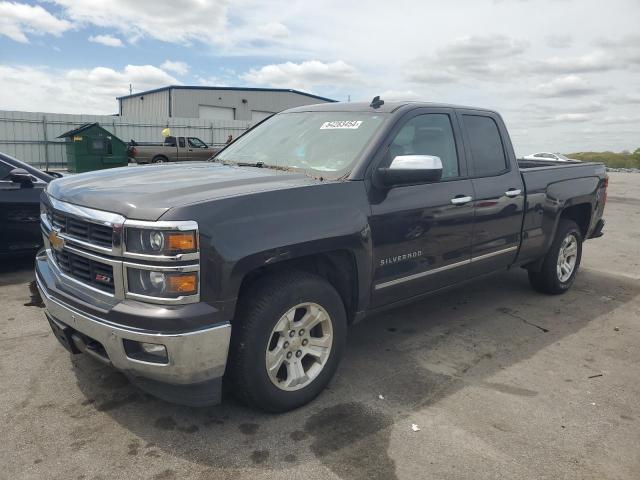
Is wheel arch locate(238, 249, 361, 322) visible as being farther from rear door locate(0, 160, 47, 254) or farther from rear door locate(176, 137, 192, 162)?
rear door locate(176, 137, 192, 162)

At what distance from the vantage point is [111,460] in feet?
8.81

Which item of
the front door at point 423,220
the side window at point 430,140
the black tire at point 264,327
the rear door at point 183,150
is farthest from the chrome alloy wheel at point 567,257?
the rear door at point 183,150

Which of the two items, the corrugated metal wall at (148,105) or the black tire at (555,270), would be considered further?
the corrugated metal wall at (148,105)

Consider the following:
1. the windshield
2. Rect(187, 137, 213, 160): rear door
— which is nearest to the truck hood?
the windshield

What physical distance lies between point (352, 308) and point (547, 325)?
7.64ft

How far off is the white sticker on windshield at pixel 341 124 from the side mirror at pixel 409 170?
0.58 metres

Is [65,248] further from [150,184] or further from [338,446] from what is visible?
[338,446]

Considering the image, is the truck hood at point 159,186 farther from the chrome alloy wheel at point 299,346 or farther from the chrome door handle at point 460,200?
the chrome door handle at point 460,200

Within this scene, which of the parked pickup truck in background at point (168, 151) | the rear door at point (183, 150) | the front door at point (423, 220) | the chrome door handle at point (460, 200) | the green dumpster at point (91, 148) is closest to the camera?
the front door at point (423, 220)

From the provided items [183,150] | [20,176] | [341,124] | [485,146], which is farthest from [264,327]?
[183,150]

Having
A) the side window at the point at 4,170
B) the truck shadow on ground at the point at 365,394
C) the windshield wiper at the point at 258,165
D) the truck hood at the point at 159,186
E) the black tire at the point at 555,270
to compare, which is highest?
the windshield wiper at the point at 258,165

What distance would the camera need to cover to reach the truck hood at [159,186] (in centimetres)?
270

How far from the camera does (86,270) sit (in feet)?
9.59

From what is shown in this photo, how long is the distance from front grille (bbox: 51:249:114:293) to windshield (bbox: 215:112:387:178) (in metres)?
1.47
